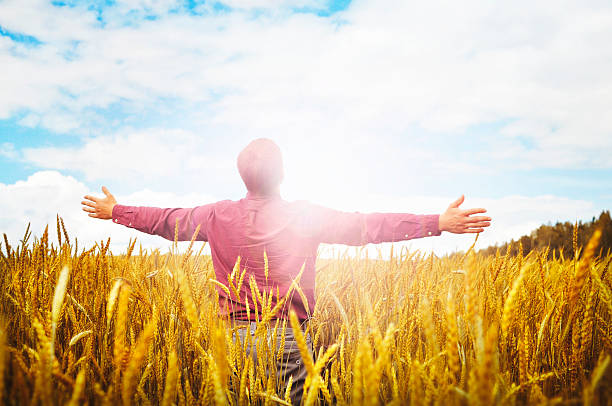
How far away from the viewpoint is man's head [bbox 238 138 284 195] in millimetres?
2395

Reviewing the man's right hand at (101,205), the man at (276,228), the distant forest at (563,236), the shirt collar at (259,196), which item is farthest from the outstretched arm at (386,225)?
the distant forest at (563,236)

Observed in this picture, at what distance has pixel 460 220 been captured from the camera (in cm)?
219

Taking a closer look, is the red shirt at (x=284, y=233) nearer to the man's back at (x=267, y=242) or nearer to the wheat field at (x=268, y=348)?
the man's back at (x=267, y=242)

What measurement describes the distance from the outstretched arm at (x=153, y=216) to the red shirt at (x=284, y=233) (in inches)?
4.8

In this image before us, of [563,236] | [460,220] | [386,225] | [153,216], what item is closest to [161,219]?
[153,216]

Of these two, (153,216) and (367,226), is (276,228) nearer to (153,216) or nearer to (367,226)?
(367,226)

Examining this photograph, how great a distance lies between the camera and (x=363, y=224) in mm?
2395

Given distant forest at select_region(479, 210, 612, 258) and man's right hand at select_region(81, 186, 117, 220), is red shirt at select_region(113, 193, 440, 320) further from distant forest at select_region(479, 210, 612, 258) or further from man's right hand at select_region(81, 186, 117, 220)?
distant forest at select_region(479, 210, 612, 258)

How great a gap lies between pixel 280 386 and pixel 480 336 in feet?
3.97

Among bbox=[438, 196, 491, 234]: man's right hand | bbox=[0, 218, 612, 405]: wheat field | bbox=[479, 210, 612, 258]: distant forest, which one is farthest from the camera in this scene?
bbox=[479, 210, 612, 258]: distant forest

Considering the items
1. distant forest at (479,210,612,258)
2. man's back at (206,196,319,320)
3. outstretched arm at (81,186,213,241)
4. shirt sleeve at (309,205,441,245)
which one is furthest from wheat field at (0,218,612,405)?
distant forest at (479,210,612,258)

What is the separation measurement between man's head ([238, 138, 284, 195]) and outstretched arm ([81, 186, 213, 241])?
0.38 m

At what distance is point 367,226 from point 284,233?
21.2 inches

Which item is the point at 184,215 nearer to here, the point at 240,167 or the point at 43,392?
the point at 240,167
